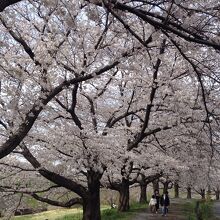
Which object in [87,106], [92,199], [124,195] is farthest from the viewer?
[124,195]

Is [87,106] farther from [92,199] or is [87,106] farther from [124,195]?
[124,195]

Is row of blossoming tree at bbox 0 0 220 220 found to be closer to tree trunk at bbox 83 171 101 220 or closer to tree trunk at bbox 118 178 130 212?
tree trunk at bbox 83 171 101 220

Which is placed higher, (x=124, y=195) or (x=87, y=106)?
(x=87, y=106)

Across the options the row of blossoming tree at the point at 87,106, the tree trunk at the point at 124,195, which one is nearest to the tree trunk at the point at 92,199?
the row of blossoming tree at the point at 87,106

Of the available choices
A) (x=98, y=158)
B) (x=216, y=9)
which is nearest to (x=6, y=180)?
(x=98, y=158)

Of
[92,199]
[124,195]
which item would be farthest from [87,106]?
[124,195]

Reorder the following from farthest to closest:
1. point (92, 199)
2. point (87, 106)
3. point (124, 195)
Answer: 1. point (124, 195)
2. point (87, 106)
3. point (92, 199)

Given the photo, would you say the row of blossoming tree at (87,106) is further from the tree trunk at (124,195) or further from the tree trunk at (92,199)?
the tree trunk at (124,195)

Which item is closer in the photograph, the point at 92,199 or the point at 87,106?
the point at 92,199

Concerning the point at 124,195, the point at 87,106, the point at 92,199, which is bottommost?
the point at 92,199

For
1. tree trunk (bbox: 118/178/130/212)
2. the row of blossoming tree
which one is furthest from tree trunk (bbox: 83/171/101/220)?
tree trunk (bbox: 118/178/130/212)

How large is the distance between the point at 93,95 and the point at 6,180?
528cm

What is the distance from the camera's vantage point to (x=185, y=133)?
19.5 m

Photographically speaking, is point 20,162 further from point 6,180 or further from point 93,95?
point 93,95
